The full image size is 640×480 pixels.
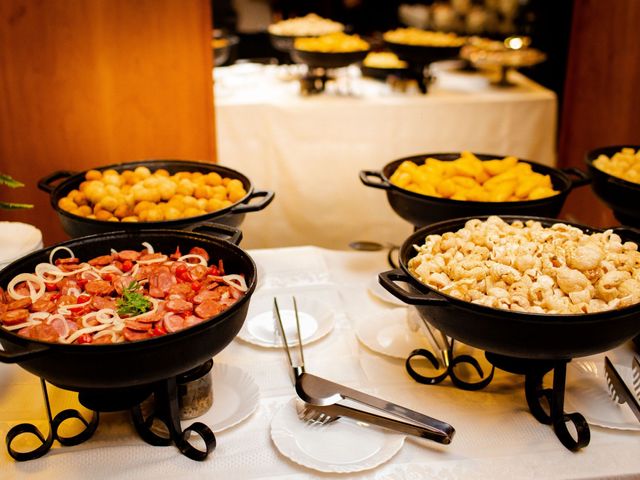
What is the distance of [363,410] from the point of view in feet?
3.92

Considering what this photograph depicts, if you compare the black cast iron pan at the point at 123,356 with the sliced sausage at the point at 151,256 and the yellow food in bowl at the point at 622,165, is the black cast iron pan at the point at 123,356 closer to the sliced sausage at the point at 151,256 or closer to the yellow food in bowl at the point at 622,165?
the sliced sausage at the point at 151,256

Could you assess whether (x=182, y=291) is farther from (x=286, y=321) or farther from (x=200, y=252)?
(x=286, y=321)

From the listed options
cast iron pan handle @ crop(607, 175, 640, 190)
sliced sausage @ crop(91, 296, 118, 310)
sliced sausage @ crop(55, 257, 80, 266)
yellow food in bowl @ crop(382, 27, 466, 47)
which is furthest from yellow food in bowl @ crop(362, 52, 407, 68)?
sliced sausage @ crop(91, 296, 118, 310)

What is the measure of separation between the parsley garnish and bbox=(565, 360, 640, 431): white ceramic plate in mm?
826

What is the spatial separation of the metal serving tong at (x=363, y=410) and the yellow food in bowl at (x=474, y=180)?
25.8 inches

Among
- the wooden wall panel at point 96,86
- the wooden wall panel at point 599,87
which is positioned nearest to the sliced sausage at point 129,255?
the wooden wall panel at point 96,86

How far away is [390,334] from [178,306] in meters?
0.55

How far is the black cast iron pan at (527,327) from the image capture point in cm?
106

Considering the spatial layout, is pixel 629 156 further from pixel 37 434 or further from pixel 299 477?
pixel 37 434

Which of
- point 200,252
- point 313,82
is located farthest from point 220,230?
point 313,82

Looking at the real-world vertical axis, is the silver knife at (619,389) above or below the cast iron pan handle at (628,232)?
below

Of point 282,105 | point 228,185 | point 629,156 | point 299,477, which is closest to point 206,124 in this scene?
point 282,105

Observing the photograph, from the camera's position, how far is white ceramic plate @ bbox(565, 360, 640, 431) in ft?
4.01

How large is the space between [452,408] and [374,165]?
1781mm
